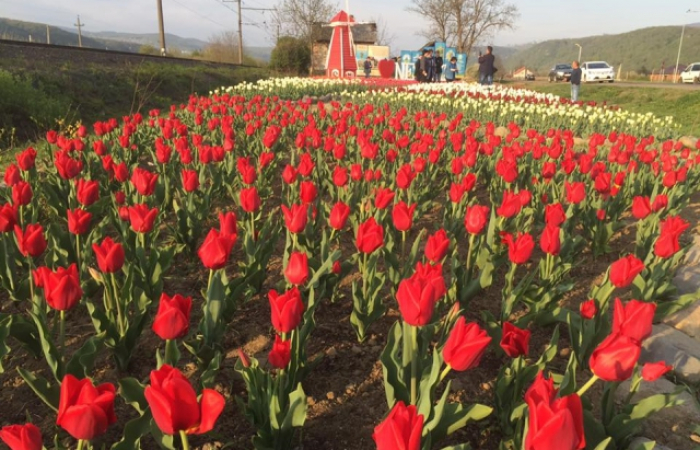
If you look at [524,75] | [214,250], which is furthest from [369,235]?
[524,75]

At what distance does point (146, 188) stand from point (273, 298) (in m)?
2.01

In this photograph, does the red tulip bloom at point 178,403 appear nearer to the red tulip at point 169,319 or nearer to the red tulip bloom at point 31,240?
the red tulip at point 169,319

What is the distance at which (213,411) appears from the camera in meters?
1.33

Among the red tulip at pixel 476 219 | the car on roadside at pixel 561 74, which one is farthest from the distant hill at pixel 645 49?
the red tulip at pixel 476 219

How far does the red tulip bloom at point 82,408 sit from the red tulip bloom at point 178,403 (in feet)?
0.44

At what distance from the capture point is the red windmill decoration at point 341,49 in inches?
1097

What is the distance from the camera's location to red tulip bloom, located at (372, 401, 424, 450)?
1201 millimetres

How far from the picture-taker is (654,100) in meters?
21.7

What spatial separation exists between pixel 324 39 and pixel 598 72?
979 inches

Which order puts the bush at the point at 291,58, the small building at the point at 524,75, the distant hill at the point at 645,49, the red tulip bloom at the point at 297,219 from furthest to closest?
the distant hill at the point at 645,49 → the small building at the point at 524,75 → the bush at the point at 291,58 → the red tulip bloom at the point at 297,219

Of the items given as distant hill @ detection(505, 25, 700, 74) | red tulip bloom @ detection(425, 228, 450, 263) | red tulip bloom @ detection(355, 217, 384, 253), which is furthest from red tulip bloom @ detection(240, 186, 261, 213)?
distant hill @ detection(505, 25, 700, 74)

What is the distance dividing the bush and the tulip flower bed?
33.0 m

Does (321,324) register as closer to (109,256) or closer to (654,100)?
(109,256)

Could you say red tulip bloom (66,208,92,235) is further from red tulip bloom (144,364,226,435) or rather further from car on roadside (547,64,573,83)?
car on roadside (547,64,573,83)
